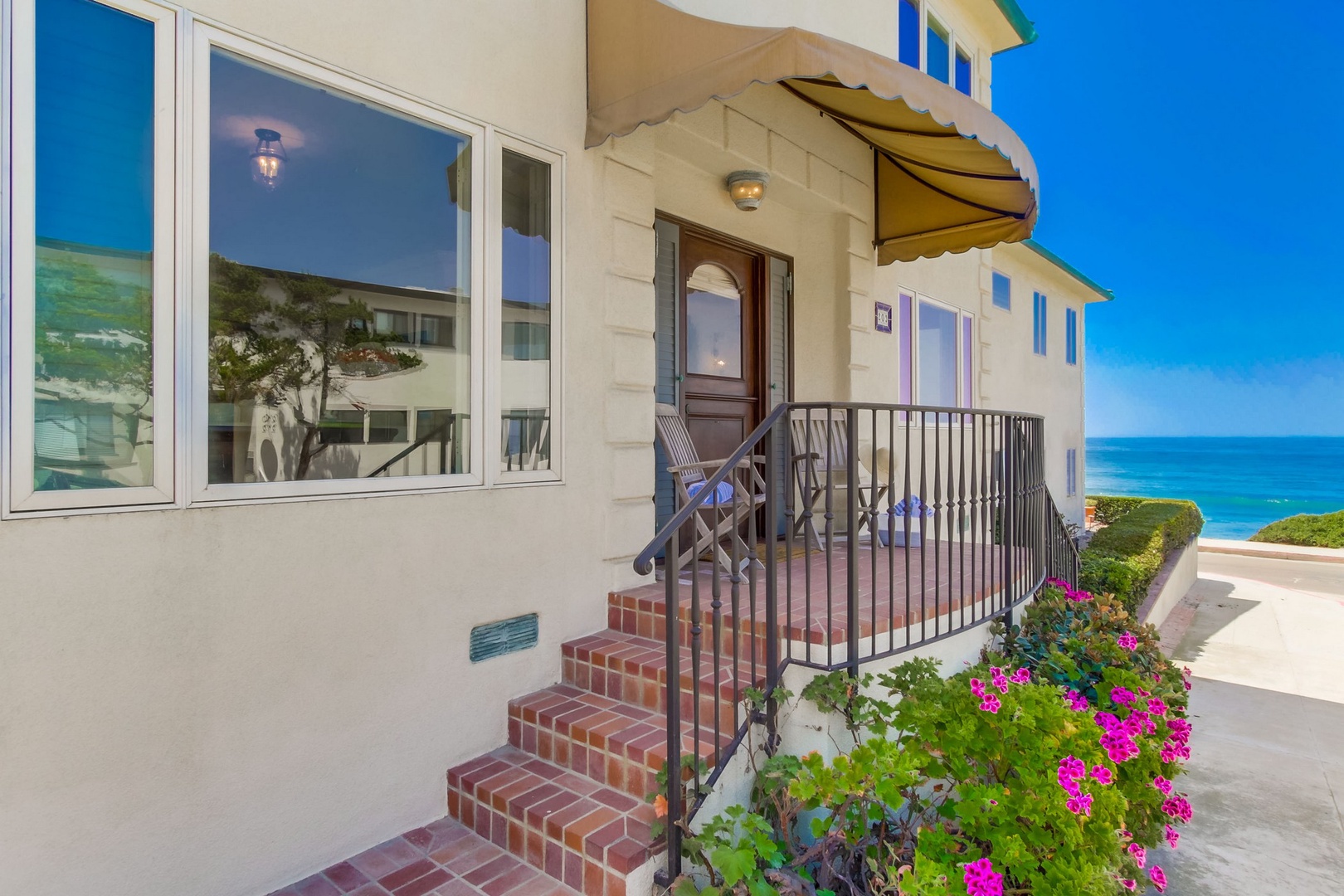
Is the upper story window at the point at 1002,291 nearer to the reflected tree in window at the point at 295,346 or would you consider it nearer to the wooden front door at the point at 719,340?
the wooden front door at the point at 719,340

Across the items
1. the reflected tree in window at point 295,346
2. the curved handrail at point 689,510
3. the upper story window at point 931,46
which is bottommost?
the curved handrail at point 689,510

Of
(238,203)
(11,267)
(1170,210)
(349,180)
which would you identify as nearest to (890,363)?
(349,180)

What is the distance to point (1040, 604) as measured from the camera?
386cm

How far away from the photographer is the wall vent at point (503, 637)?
2717mm

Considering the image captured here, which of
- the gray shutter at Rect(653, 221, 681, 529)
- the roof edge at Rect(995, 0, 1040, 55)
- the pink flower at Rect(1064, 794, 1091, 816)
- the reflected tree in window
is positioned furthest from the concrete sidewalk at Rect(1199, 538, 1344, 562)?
the reflected tree in window

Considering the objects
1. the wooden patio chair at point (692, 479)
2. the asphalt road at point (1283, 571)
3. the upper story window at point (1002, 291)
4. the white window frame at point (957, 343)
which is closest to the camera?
the wooden patio chair at point (692, 479)

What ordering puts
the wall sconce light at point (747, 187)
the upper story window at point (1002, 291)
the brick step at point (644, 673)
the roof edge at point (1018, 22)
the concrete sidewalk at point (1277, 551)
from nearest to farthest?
the brick step at point (644, 673), the wall sconce light at point (747, 187), the roof edge at point (1018, 22), the upper story window at point (1002, 291), the concrete sidewalk at point (1277, 551)

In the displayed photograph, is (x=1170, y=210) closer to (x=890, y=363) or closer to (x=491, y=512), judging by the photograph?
(x=890, y=363)

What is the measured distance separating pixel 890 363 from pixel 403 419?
4.35m

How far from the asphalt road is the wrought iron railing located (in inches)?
335

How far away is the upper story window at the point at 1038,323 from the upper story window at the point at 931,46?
4880 mm

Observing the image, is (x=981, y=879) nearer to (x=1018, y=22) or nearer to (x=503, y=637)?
(x=503, y=637)

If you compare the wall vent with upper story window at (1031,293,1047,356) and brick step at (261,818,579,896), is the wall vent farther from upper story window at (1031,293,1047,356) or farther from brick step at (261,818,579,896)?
upper story window at (1031,293,1047,356)

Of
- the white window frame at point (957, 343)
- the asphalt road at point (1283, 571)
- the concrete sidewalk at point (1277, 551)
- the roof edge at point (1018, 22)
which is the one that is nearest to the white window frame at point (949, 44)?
the roof edge at point (1018, 22)
